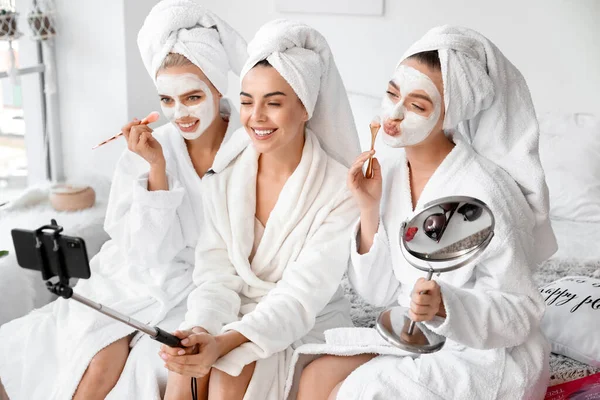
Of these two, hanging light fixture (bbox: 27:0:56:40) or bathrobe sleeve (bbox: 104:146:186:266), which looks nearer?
bathrobe sleeve (bbox: 104:146:186:266)

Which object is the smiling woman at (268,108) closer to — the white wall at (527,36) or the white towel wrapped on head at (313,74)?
the white towel wrapped on head at (313,74)

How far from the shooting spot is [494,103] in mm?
1574

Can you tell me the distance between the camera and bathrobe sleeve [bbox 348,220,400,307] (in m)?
1.62

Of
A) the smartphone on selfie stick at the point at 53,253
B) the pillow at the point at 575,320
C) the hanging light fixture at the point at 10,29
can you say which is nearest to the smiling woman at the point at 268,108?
the smartphone on selfie stick at the point at 53,253

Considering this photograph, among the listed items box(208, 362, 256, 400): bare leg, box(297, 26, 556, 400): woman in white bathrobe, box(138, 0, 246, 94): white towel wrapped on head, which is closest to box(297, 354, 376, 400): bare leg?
box(297, 26, 556, 400): woman in white bathrobe

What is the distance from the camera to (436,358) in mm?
1500

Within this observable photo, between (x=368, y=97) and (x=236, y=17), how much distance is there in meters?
0.71

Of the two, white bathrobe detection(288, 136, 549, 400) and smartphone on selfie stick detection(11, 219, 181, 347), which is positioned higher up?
smartphone on selfie stick detection(11, 219, 181, 347)

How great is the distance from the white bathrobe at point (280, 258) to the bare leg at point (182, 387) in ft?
0.34

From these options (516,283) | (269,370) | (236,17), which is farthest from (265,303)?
(236,17)

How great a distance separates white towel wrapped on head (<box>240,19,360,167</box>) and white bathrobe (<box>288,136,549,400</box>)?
266 mm

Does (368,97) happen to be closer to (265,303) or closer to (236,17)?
(236,17)

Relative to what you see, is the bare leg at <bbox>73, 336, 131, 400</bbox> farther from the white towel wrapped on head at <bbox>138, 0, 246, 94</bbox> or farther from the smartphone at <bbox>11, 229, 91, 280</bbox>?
the white towel wrapped on head at <bbox>138, 0, 246, 94</bbox>

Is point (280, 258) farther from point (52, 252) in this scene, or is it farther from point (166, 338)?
point (52, 252)
